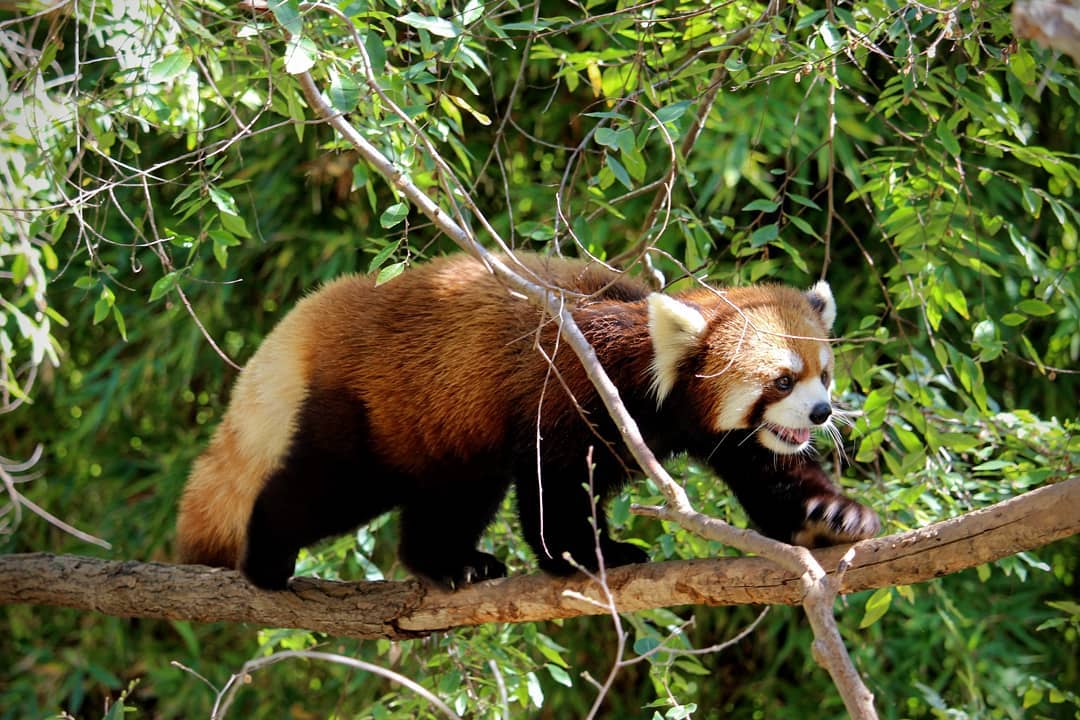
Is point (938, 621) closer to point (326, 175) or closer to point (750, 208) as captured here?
point (750, 208)

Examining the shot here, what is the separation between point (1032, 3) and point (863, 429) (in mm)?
1805

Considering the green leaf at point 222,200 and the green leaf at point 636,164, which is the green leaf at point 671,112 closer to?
the green leaf at point 636,164

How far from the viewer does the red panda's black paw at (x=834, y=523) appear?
240cm

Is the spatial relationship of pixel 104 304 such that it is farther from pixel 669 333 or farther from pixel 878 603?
pixel 878 603

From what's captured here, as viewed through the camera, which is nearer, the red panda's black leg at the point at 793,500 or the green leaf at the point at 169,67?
the green leaf at the point at 169,67

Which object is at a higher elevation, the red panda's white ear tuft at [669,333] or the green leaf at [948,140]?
the green leaf at [948,140]

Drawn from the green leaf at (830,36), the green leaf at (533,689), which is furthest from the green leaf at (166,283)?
the green leaf at (830,36)

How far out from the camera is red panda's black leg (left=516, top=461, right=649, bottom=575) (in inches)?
96.5

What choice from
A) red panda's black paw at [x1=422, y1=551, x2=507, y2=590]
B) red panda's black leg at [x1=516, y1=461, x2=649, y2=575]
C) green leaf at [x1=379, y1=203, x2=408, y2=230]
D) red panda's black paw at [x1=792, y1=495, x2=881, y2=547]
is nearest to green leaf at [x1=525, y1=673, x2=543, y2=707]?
red panda's black paw at [x1=422, y1=551, x2=507, y2=590]

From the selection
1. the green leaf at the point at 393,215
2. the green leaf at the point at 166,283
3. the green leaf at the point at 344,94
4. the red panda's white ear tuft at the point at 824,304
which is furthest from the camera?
the red panda's white ear tuft at the point at 824,304

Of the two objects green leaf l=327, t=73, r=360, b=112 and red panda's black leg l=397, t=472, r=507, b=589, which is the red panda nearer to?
red panda's black leg l=397, t=472, r=507, b=589

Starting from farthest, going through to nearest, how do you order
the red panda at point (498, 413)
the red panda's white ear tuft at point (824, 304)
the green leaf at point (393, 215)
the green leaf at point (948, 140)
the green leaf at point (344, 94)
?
the red panda's white ear tuft at point (824, 304), the green leaf at point (948, 140), the red panda at point (498, 413), the green leaf at point (393, 215), the green leaf at point (344, 94)

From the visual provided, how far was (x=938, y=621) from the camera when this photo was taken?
12.6 ft

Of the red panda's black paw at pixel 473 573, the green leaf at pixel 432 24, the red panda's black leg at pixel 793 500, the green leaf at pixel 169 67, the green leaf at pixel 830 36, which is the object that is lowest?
the red panda's black paw at pixel 473 573
